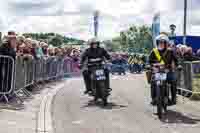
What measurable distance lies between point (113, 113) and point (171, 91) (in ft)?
5.06

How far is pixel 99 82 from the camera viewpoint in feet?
46.9

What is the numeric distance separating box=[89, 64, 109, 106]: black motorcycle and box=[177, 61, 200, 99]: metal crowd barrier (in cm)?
344

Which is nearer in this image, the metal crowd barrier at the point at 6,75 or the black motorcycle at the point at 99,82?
the metal crowd barrier at the point at 6,75

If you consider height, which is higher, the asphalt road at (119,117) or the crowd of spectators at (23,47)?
the crowd of spectators at (23,47)

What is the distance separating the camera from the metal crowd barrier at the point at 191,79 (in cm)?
1633

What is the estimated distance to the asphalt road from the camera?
34.0 feet

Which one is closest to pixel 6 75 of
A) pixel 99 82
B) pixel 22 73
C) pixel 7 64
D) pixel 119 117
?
pixel 7 64

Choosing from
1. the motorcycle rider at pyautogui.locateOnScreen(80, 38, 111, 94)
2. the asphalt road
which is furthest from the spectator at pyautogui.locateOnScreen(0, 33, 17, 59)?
the motorcycle rider at pyautogui.locateOnScreen(80, 38, 111, 94)

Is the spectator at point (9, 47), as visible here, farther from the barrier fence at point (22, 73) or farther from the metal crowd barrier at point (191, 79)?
the metal crowd barrier at point (191, 79)

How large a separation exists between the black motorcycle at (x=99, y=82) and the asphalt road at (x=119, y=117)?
29 centimetres

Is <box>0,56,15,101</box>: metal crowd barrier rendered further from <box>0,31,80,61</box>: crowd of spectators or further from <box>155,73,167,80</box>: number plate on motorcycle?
<box>155,73,167,80</box>: number plate on motorcycle

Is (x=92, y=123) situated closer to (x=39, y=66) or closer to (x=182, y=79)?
(x=182, y=79)

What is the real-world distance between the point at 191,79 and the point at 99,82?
3670mm

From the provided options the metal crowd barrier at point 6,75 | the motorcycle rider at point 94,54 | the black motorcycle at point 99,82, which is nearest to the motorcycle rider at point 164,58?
the black motorcycle at point 99,82
